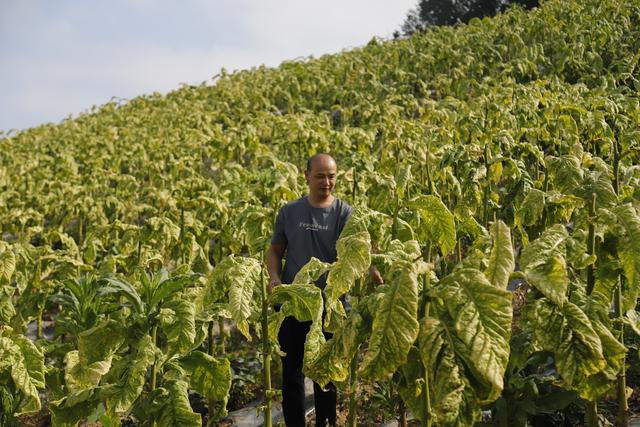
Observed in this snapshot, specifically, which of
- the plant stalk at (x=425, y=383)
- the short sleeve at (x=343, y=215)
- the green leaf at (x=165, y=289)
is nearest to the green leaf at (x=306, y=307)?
the plant stalk at (x=425, y=383)

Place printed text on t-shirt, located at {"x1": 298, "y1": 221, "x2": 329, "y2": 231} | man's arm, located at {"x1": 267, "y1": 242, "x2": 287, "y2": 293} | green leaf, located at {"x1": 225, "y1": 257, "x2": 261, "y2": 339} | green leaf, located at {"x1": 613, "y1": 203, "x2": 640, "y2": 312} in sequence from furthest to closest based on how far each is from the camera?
1. printed text on t-shirt, located at {"x1": 298, "y1": 221, "x2": 329, "y2": 231}
2. man's arm, located at {"x1": 267, "y1": 242, "x2": 287, "y2": 293}
3. green leaf, located at {"x1": 225, "y1": 257, "x2": 261, "y2": 339}
4. green leaf, located at {"x1": 613, "y1": 203, "x2": 640, "y2": 312}

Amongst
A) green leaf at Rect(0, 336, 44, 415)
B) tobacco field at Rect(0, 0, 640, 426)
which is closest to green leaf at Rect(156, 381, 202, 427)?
tobacco field at Rect(0, 0, 640, 426)

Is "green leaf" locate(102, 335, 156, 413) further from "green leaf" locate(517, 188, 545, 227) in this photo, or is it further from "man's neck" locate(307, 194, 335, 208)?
"green leaf" locate(517, 188, 545, 227)

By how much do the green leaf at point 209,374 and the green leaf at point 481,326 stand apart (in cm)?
127

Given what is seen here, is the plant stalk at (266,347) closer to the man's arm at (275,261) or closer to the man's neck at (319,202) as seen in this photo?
the man's arm at (275,261)

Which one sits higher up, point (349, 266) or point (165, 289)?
point (349, 266)

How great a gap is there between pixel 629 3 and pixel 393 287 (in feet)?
44.7

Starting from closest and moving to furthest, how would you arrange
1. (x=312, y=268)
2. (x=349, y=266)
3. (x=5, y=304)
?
(x=349, y=266), (x=312, y=268), (x=5, y=304)

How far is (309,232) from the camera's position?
140 inches

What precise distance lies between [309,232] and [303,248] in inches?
4.1

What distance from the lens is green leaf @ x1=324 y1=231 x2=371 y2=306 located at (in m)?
1.94

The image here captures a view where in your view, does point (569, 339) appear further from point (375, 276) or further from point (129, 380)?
point (129, 380)

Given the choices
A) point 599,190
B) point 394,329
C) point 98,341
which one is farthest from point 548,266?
point 98,341

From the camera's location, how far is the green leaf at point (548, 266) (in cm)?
175
